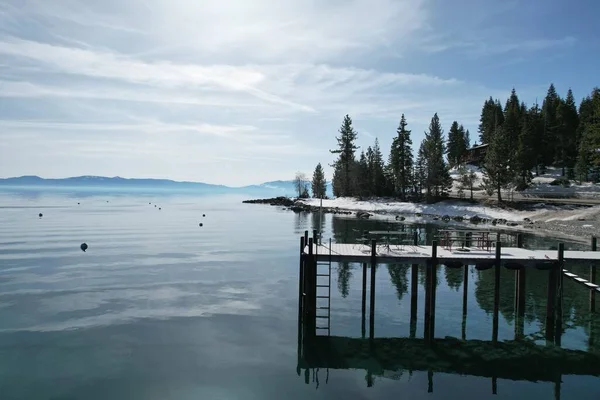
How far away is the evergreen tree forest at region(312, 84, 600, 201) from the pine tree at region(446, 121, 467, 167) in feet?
1.30

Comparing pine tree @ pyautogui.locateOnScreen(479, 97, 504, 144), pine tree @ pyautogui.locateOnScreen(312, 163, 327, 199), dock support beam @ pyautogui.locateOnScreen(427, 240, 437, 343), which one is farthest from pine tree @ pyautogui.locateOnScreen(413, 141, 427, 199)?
dock support beam @ pyautogui.locateOnScreen(427, 240, 437, 343)

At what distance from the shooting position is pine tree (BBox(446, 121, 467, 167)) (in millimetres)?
150125

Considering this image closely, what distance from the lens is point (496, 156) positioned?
94000mm

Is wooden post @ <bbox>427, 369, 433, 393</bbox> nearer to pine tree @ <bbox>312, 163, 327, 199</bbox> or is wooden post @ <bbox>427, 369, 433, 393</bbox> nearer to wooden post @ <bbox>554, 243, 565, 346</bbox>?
wooden post @ <bbox>554, 243, 565, 346</bbox>

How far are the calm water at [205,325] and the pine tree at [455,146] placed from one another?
117023mm

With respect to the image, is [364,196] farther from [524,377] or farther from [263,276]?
[524,377]

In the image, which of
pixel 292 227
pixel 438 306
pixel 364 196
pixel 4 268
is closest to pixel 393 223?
pixel 292 227

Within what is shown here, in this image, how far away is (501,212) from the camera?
294 ft

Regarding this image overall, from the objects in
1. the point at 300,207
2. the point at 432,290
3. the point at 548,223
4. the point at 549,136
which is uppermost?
the point at 549,136

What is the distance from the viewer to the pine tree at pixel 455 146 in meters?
150

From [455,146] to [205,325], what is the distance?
144m

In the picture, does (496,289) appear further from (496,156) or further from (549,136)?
(549,136)

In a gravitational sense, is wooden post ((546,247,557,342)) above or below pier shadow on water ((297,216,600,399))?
above

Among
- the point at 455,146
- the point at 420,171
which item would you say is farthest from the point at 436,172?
the point at 455,146
